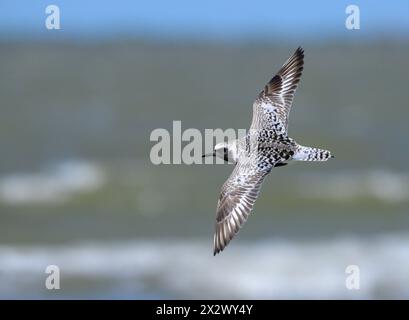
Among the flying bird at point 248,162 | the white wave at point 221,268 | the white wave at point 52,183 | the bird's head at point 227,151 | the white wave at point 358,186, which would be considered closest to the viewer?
the flying bird at point 248,162

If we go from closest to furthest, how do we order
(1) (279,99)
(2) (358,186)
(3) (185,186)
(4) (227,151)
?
(4) (227,151) → (1) (279,99) → (2) (358,186) → (3) (185,186)

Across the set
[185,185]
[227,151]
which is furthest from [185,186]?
[227,151]

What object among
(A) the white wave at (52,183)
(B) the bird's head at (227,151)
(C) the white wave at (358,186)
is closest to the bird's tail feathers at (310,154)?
(B) the bird's head at (227,151)

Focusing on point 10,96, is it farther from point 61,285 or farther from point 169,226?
point 61,285

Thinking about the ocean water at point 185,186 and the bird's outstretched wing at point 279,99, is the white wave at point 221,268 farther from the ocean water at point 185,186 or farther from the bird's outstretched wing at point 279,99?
the bird's outstretched wing at point 279,99

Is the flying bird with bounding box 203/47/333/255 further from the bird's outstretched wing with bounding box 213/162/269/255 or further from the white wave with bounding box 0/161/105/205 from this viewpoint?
the white wave with bounding box 0/161/105/205

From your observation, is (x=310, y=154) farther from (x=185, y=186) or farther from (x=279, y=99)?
(x=185, y=186)

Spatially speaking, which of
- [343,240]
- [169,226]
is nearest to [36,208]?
[169,226]

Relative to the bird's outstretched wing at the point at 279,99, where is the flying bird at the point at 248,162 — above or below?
below
